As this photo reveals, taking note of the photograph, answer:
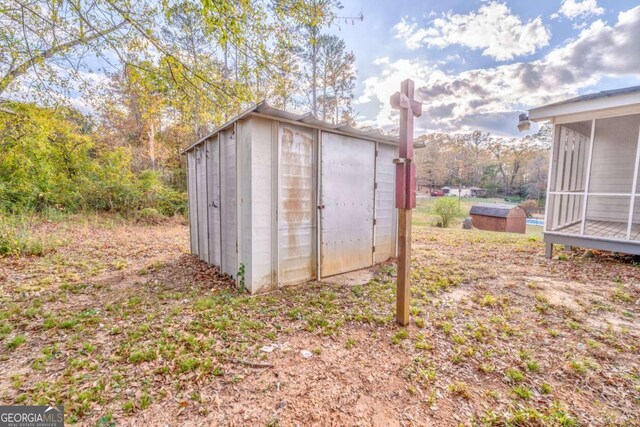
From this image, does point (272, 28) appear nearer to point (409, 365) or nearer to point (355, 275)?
point (355, 275)

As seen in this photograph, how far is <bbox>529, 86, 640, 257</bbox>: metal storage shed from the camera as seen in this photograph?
466 centimetres

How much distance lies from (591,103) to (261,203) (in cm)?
621

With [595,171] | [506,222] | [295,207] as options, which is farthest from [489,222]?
[295,207]

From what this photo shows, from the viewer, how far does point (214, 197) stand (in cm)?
464

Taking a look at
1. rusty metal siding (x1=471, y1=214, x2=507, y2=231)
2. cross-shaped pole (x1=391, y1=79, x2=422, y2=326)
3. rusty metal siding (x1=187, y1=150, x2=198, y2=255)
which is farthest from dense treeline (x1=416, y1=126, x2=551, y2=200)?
cross-shaped pole (x1=391, y1=79, x2=422, y2=326)

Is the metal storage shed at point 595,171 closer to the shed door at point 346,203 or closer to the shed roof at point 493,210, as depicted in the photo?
the shed door at point 346,203

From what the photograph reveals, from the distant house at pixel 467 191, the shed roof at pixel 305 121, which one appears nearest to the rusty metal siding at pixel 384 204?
the shed roof at pixel 305 121

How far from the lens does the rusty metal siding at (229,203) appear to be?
155 inches

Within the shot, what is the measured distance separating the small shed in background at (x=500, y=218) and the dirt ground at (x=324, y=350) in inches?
410

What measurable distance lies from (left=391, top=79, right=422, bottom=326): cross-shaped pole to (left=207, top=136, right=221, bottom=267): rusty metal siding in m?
3.08

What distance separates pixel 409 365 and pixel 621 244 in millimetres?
5378

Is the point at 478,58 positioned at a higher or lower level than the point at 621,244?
higher

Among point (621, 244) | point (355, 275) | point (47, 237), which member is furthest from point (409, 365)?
point (47, 237)

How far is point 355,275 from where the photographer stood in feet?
15.1
